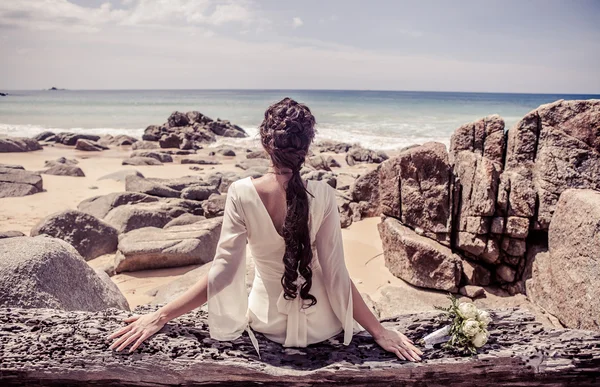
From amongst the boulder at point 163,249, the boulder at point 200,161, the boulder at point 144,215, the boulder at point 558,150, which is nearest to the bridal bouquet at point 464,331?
the boulder at point 558,150

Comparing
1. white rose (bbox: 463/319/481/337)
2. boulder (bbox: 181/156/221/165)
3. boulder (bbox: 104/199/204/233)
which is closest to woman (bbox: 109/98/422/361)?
white rose (bbox: 463/319/481/337)

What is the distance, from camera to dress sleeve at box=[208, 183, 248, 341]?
8.46 ft

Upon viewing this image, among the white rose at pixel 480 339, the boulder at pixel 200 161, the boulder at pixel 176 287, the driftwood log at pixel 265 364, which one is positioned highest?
the white rose at pixel 480 339

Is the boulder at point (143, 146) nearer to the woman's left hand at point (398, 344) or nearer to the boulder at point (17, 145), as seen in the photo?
the boulder at point (17, 145)

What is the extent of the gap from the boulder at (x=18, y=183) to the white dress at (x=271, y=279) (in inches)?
401

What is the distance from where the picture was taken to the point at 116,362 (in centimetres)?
247

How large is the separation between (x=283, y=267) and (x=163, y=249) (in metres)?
4.27

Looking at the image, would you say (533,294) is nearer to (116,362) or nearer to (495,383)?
(495,383)

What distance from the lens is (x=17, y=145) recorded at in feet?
60.6

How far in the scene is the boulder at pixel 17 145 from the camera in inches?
707

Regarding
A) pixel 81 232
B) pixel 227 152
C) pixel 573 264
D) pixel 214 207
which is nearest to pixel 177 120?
pixel 227 152

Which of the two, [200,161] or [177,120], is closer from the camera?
[200,161]

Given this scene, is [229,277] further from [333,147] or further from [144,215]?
[333,147]

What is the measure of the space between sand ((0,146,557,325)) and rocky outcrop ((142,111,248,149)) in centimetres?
664
